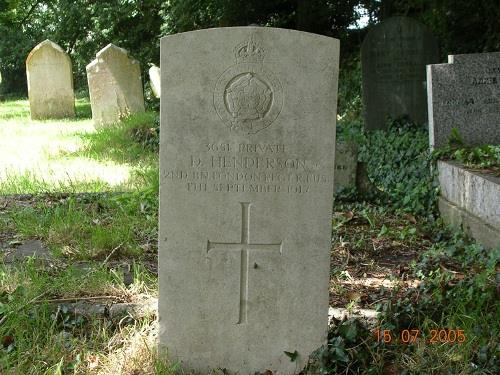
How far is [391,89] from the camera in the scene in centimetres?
958

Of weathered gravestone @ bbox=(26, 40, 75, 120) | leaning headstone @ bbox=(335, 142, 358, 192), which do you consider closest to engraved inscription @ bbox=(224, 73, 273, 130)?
leaning headstone @ bbox=(335, 142, 358, 192)

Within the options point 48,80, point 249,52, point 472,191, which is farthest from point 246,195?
point 48,80

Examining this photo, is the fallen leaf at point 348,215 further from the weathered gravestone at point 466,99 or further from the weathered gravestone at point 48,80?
the weathered gravestone at point 48,80

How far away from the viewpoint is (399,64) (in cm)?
952

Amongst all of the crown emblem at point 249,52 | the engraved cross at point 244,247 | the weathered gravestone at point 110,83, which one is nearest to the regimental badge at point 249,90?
the crown emblem at point 249,52

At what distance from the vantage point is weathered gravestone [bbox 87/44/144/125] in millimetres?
12625

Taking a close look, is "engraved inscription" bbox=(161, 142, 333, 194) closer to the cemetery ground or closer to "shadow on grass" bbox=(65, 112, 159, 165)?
the cemetery ground

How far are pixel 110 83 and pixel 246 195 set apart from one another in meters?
10.3

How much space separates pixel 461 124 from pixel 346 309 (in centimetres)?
358

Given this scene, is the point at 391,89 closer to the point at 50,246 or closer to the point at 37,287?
the point at 50,246

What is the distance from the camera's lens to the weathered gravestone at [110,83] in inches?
497

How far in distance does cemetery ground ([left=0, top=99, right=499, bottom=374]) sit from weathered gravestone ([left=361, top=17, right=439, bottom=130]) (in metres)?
2.41

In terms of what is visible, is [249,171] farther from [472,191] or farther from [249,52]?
[472,191]
